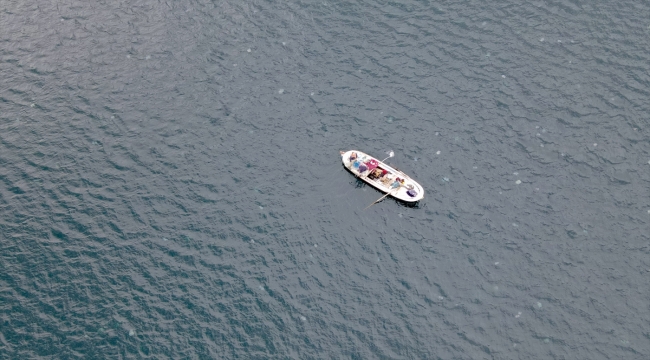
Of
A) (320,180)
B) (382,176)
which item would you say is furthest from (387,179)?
(320,180)

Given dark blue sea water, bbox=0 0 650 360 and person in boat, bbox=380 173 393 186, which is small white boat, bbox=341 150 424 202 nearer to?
person in boat, bbox=380 173 393 186

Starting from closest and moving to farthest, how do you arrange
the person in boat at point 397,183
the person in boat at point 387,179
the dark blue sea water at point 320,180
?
1. the dark blue sea water at point 320,180
2. the person in boat at point 397,183
3. the person in boat at point 387,179

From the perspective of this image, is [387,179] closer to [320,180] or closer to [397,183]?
[397,183]

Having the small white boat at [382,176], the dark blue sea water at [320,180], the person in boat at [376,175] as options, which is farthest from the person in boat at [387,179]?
the dark blue sea water at [320,180]

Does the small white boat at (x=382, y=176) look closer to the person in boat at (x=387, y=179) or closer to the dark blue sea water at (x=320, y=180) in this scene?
the person in boat at (x=387, y=179)

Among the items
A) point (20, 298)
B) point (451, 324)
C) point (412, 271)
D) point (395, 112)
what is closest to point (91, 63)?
point (20, 298)
